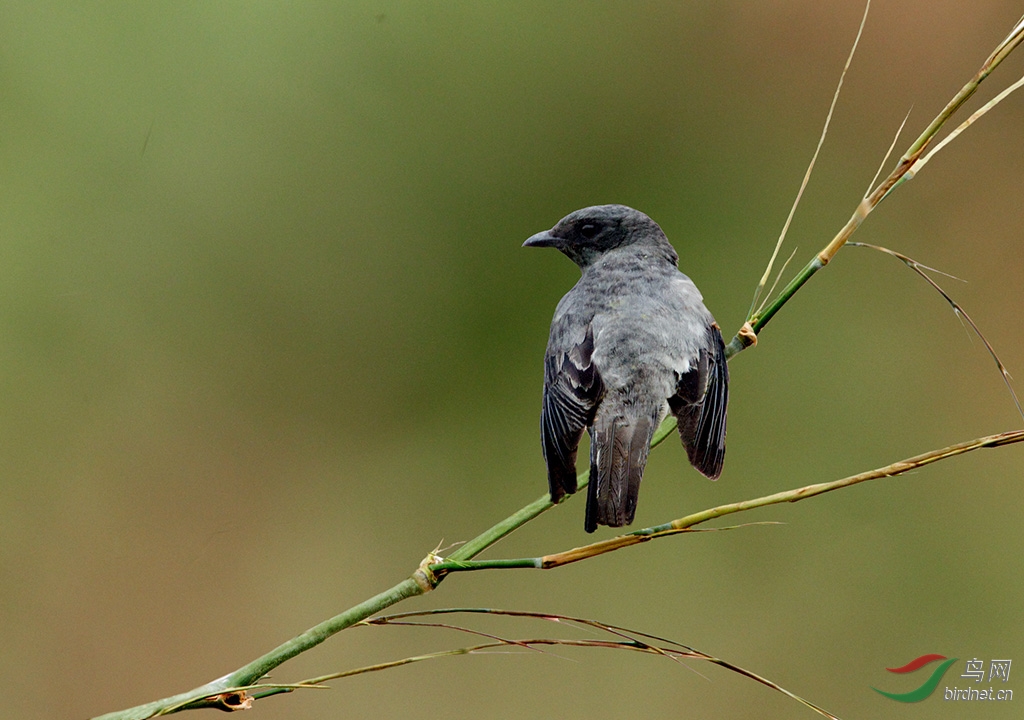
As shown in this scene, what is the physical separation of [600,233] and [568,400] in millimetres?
599

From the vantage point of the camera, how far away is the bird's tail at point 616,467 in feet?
6.32

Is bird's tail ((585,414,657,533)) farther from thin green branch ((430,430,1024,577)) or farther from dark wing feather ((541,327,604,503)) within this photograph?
thin green branch ((430,430,1024,577))

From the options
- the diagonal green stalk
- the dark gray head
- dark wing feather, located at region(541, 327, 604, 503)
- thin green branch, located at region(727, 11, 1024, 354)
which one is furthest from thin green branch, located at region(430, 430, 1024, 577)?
the dark gray head

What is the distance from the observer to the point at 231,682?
4.27 ft

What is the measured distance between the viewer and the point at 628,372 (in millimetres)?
2234

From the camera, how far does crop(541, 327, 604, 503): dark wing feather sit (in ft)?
6.83

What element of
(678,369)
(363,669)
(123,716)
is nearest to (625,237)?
(678,369)

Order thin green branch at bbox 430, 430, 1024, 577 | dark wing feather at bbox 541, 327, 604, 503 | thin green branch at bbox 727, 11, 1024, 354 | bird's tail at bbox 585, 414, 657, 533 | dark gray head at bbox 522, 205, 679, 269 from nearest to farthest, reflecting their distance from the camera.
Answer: thin green branch at bbox 430, 430, 1024, 577 < thin green branch at bbox 727, 11, 1024, 354 < bird's tail at bbox 585, 414, 657, 533 < dark wing feather at bbox 541, 327, 604, 503 < dark gray head at bbox 522, 205, 679, 269

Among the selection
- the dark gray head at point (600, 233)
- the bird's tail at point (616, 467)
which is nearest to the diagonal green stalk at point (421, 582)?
the bird's tail at point (616, 467)

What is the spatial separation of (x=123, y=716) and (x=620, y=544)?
75cm

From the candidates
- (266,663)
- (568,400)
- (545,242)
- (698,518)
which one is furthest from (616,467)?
(266,663)

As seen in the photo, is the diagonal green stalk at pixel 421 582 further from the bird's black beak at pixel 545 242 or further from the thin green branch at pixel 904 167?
the bird's black beak at pixel 545 242

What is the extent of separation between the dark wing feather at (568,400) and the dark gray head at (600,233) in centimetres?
37

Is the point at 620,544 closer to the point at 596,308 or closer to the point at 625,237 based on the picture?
the point at 596,308
